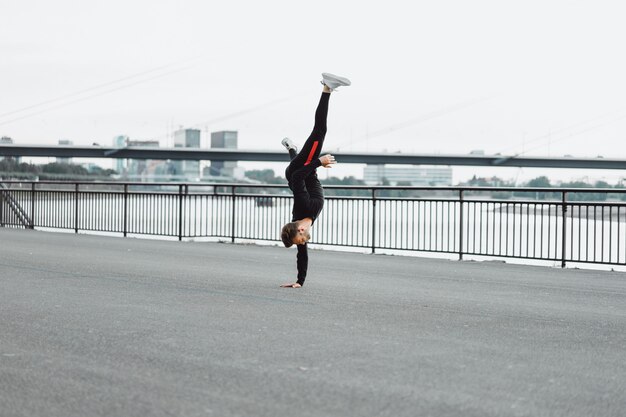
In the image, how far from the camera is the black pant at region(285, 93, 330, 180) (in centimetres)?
1037

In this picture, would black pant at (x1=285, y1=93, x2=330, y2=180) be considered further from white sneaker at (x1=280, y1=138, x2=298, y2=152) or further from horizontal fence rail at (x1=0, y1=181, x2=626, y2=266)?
horizontal fence rail at (x1=0, y1=181, x2=626, y2=266)

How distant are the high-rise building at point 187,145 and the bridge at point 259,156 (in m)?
2.40

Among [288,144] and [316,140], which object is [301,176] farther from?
[288,144]

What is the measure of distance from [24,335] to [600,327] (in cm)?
504

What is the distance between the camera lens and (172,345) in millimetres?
6820

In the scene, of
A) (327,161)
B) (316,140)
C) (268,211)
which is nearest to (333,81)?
(316,140)

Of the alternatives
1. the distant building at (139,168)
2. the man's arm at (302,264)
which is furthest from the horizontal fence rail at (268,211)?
the distant building at (139,168)

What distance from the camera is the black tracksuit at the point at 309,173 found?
10.4 meters

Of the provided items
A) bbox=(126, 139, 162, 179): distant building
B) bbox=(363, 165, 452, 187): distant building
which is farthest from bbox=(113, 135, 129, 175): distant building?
bbox=(363, 165, 452, 187): distant building

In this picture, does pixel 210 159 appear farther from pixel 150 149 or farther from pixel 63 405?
pixel 63 405

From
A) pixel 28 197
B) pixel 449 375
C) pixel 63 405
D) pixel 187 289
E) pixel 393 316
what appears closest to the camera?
pixel 63 405

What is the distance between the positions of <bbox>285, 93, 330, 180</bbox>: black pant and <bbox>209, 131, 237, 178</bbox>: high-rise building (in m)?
65.9

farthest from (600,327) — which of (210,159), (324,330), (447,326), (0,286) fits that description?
(210,159)

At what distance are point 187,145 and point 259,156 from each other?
9.33 m
